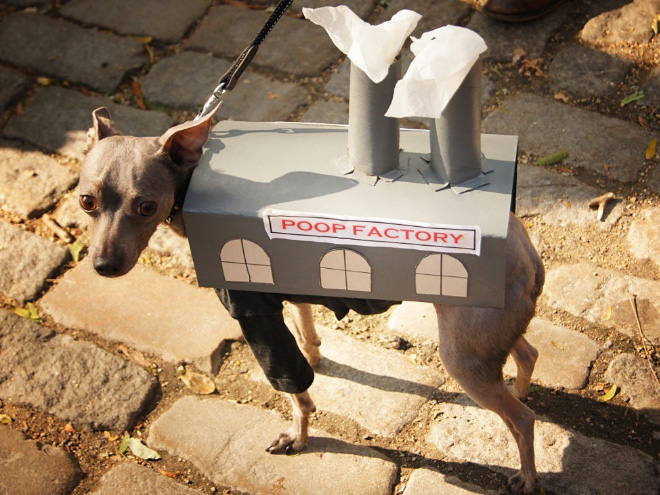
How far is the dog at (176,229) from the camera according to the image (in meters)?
2.81

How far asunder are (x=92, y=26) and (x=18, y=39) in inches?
23.6

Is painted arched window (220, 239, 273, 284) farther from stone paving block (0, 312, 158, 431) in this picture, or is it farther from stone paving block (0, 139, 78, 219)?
stone paving block (0, 139, 78, 219)

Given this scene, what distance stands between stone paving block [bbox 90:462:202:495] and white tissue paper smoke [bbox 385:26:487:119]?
2.18 meters

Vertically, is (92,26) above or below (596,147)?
above

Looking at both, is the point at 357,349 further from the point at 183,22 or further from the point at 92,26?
the point at 92,26

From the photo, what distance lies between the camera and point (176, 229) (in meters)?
3.16

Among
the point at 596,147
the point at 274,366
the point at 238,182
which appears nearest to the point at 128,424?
the point at 274,366

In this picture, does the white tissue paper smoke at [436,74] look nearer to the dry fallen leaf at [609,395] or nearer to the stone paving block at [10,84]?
the dry fallen leaf at [609,395]

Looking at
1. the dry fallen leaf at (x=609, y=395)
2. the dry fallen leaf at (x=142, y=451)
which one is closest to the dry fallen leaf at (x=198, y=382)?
the dry fallen leaf at (x=142, y=451)

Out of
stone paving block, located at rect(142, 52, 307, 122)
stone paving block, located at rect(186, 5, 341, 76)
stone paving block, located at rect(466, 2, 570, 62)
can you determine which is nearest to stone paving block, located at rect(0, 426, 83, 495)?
stone paving block, located at rect(142, 52, 307, 122)

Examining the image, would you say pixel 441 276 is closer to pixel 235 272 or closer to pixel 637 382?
pixel 235 272

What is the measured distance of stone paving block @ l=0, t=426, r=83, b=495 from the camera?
356 cm

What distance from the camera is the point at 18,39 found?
5984 millimetres

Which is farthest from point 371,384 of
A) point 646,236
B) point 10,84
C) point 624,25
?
point 10,84
